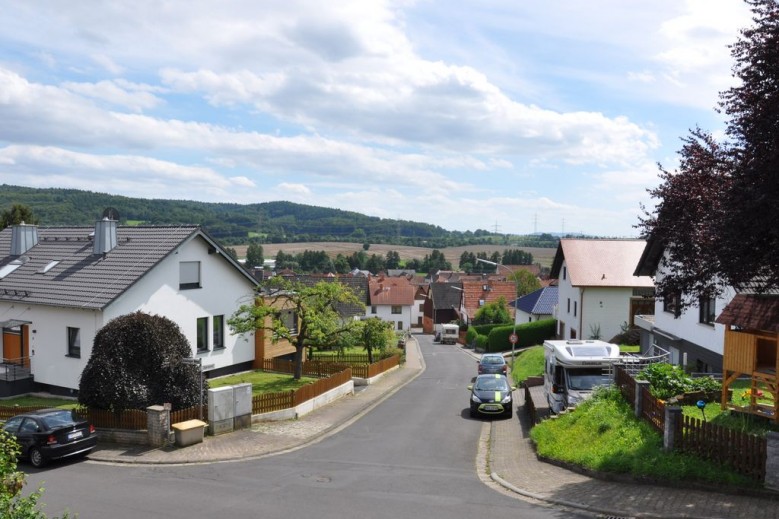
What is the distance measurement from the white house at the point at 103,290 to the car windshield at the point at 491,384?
41.7 feet

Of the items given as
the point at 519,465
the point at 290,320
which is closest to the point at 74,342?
the point at 290,320

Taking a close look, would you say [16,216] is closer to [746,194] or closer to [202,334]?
[202,334]

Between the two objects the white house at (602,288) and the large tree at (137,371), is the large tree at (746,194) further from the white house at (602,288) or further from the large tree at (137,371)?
the white house at (602,288)

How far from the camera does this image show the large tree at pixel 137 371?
1920 centimetres

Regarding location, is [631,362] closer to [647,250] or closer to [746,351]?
[746,351]

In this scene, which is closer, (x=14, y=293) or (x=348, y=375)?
(x=14, y=293)

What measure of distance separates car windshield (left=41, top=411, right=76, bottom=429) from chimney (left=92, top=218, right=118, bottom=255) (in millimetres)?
12757

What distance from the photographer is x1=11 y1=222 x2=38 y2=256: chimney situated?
3188 cm

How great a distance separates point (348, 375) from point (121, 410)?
41.1ft

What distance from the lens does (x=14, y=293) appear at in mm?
27953

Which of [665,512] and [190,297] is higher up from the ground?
[190,297]

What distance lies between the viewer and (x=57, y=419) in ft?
57.0

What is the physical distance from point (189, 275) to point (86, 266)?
4.38 metres

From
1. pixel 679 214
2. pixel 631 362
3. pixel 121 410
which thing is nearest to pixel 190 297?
pixel 121 410
